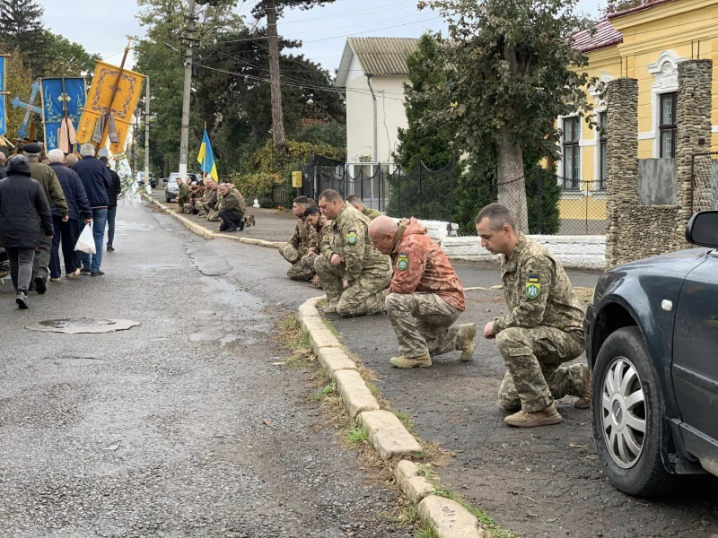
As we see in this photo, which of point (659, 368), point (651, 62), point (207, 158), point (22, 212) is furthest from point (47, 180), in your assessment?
point (207, 158)

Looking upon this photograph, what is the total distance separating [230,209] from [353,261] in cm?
1584

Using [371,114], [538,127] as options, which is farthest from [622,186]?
[371,114]

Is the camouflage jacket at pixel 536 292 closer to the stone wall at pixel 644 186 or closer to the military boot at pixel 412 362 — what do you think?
the military boot at pixel 412 362

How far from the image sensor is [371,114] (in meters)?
53.7

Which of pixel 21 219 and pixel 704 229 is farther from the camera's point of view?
pixel 21 219

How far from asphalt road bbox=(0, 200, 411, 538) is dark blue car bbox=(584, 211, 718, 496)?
113cm

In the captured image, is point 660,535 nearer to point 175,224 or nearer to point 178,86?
point 175,224

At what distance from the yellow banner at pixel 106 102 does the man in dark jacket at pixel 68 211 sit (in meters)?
7.78

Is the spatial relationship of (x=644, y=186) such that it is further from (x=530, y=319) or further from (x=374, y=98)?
(x=374, y=98)

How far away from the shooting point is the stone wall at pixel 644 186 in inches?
537

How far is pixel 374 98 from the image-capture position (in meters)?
51.3

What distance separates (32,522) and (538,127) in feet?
50.3

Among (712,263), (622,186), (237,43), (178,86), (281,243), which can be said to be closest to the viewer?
(712,263)

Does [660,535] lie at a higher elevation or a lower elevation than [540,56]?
lower
